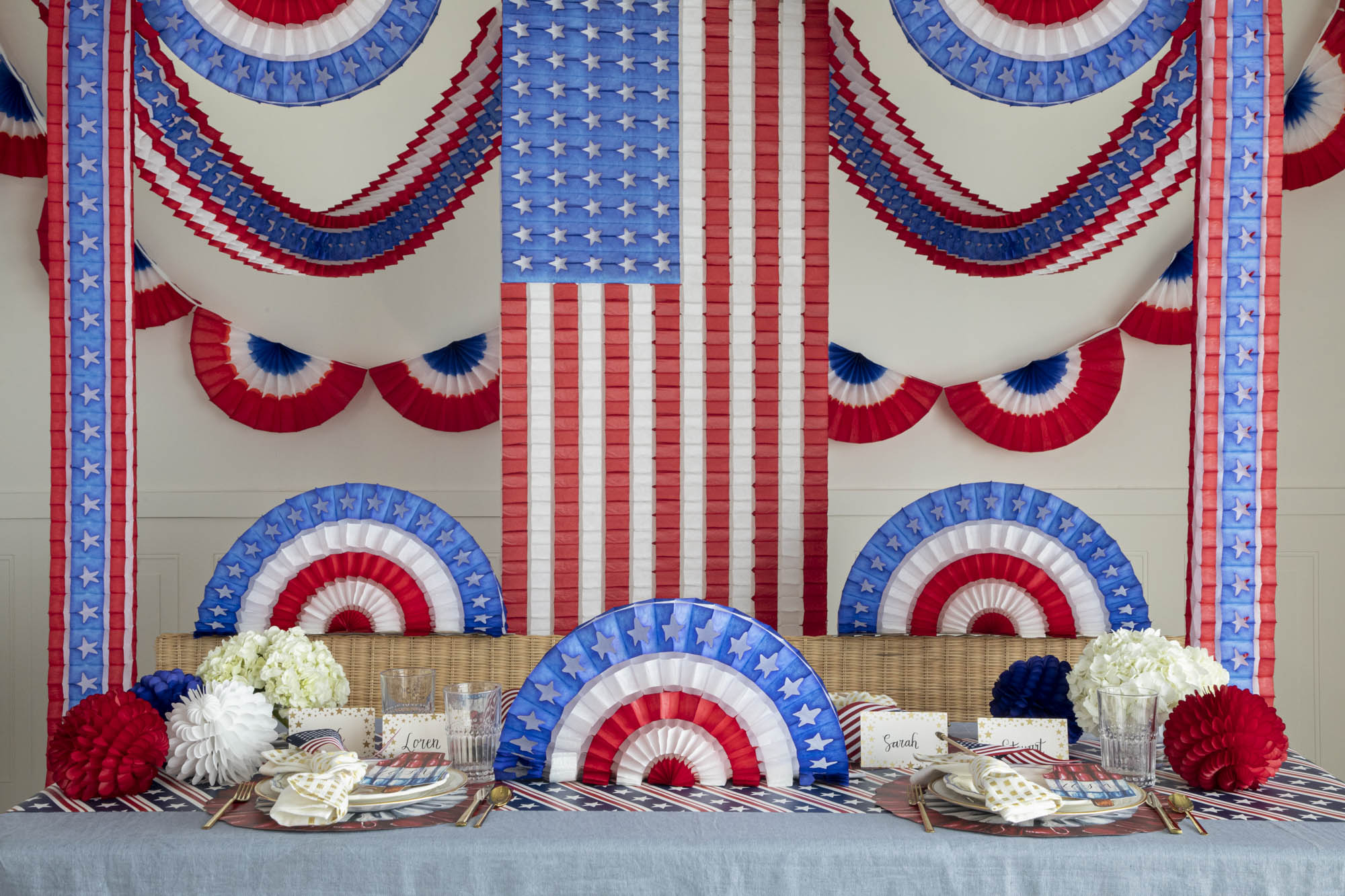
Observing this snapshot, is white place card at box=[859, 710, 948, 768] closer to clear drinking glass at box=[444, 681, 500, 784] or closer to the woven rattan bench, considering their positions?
clear drinking glass at box=[444, 681, 500, 784]

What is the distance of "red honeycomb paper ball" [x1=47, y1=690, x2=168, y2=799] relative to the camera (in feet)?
4.64

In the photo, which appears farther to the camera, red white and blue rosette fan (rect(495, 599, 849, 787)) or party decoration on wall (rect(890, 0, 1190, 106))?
party decoration on wall (rect(890, 0, 1190, 106))

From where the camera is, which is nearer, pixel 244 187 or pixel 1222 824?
pixel 1222 824

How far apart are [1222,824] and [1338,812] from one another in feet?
0.59

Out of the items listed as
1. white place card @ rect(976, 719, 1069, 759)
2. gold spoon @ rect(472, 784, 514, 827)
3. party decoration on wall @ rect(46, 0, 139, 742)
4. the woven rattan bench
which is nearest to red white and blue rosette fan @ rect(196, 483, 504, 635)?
the woven rattan bench

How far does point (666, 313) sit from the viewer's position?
8.81 ft

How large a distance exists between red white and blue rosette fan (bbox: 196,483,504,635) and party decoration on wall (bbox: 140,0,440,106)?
0.94 metres

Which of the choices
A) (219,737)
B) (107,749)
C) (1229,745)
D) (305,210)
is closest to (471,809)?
(219,737)

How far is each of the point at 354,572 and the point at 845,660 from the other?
4.02 feet

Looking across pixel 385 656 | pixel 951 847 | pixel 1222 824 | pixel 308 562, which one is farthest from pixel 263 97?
pixel 1222 824

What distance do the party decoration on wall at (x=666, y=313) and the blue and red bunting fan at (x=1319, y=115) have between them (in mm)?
1808

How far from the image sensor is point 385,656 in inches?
102

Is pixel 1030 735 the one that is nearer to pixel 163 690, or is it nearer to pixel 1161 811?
pixel 1161 811

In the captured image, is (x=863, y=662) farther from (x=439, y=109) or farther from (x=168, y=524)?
(x=168, y=524)
